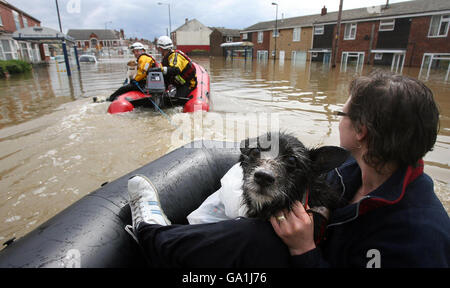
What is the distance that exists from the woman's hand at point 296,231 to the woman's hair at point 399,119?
478 mm

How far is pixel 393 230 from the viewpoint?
3.53 feet

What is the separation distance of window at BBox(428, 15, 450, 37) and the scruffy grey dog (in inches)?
1180

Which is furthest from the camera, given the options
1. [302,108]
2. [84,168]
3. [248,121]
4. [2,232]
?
[302,108]

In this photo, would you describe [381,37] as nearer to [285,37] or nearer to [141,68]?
[285,37]

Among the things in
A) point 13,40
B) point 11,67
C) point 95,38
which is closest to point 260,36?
point 13,40

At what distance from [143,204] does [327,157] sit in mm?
1371

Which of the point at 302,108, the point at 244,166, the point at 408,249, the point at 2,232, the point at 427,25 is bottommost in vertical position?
the point at 2,232

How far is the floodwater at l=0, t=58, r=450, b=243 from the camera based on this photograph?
143 inches

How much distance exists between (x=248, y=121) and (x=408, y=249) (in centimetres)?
614
